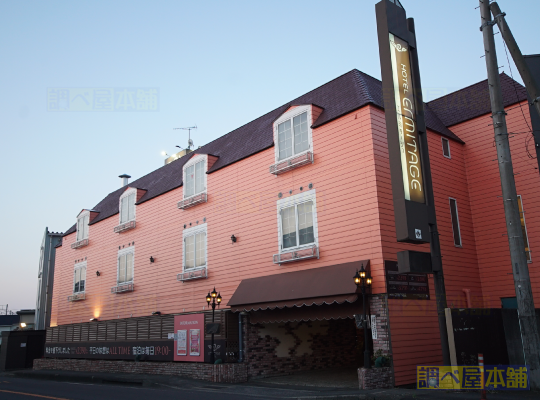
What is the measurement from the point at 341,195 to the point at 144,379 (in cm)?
1063

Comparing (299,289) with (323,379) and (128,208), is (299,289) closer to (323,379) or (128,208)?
(323,379)

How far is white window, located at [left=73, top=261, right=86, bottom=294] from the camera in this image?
29589 mm

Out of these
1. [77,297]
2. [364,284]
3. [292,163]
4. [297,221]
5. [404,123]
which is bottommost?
[364,284]

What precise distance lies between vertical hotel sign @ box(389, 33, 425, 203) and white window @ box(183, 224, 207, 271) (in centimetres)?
1072

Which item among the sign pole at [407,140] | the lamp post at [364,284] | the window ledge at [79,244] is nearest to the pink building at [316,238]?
the lamp post at [364,284]

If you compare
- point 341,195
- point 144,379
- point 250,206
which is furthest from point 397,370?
point 144,379

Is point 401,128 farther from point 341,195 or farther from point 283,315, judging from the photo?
point 283,315

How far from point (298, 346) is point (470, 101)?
39.6 feet

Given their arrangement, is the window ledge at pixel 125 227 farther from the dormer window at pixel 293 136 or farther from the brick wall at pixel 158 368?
the dormer window at pixel 293 136

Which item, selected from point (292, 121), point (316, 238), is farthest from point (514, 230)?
point (292, 121)

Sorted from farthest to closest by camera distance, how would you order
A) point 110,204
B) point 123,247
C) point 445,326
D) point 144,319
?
point 110,204 < point 123,247 < point 144,319 < point 445,326

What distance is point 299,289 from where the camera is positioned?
16234 mm

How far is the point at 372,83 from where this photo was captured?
61.4ft

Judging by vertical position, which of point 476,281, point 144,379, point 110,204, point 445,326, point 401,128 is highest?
point 110,204
